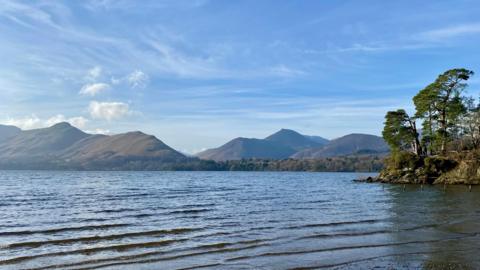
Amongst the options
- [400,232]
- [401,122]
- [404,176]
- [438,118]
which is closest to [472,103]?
[438,118]

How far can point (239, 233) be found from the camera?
2856 cm

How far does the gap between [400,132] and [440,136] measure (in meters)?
12.1

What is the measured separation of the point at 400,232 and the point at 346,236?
4.03 meters

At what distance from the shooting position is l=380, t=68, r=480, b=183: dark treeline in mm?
92250

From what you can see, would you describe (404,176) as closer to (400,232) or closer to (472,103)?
(472,103)

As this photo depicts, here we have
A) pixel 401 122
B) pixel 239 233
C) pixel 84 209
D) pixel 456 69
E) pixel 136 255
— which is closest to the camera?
pixel 136 255

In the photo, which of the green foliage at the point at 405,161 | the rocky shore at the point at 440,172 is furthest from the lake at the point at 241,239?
the green foliage at the point at 405,161

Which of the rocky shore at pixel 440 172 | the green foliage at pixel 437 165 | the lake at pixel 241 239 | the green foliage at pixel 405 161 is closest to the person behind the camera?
the lake at pixel 241 239

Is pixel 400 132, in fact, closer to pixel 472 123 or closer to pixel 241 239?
pixel 472 123

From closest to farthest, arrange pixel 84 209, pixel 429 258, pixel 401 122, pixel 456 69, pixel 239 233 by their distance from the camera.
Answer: pixel 429 258, pixel 239 233, pixel 84 209, pixel 456 69, pixel 401 122

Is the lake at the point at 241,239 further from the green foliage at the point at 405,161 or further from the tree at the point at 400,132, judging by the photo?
the tree at the point at 400,132

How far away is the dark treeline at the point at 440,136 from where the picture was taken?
92250 mm

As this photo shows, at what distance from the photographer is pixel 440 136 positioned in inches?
3782

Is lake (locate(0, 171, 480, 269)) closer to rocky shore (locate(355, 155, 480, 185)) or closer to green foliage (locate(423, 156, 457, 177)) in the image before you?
rocky shore (locate(355, 155, 480, 185))
